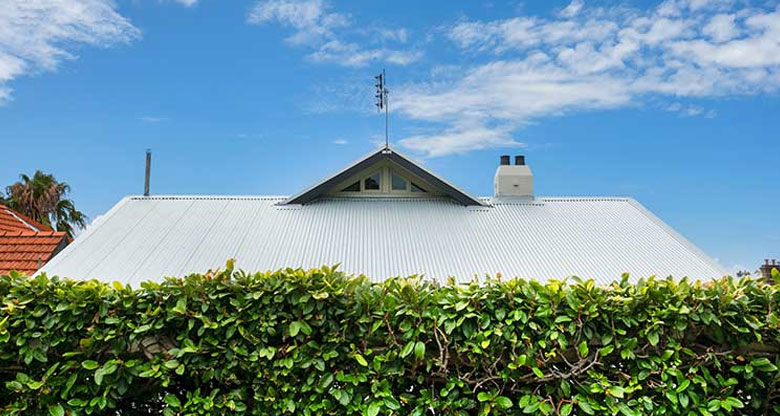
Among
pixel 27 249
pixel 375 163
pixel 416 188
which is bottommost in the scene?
pixel 27 249

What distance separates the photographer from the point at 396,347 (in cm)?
359

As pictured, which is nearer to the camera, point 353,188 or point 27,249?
point 27,249

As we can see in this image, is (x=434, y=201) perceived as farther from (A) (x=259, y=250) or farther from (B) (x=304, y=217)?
(A) (x=259, y=250)

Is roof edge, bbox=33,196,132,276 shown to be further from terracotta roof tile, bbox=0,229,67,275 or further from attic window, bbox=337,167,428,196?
attic window, bbox=337,167,428,196

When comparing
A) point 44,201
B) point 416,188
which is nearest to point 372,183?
point 416,188

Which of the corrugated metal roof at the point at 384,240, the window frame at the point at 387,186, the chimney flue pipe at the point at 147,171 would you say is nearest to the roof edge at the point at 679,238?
the corrugated metal roof at the point at 384,240

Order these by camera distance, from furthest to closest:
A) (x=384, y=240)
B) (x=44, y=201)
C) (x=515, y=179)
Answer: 1. (x=44, y=201)
2. (x=515, y=179)
3. (x=384, y=240)

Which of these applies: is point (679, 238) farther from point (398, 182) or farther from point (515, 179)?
point (398, 182)

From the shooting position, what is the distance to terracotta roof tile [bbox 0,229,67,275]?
1062 cm

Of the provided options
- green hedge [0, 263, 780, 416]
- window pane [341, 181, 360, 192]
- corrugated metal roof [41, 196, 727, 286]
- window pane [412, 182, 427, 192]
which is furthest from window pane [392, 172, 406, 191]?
green hedge [0, 263, 780, 416]

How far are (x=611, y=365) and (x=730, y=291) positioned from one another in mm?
992

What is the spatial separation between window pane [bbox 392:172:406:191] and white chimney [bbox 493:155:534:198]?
226 cm

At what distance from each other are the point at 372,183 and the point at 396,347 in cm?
899

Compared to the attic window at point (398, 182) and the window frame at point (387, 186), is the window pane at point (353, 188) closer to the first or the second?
the window frame at point (387, 186)
